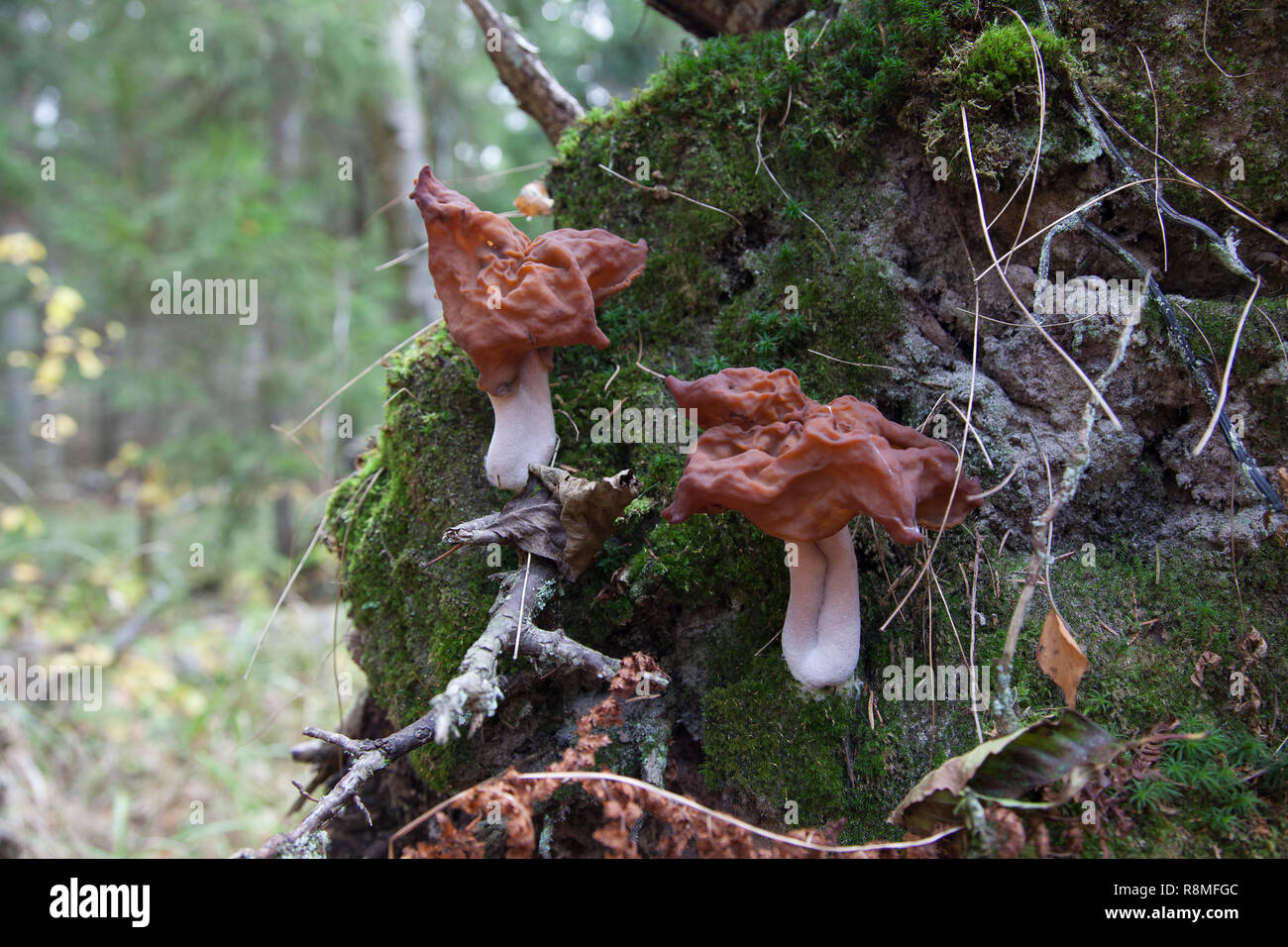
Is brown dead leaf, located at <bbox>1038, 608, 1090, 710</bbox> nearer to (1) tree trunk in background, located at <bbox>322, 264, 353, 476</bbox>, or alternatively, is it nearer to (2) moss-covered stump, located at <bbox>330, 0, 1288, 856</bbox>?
(2) moss-covered stump, located at <bbox>330, 0, 1288, 856</bbox>

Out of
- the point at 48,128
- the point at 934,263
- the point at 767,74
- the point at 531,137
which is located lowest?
the point at 934,263

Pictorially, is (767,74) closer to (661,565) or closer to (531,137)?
(661,565)

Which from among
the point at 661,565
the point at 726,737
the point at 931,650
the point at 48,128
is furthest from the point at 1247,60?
the point at 48,128

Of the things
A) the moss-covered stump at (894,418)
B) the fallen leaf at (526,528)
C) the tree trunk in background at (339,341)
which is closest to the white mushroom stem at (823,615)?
the moss-covered stump at (894,418)

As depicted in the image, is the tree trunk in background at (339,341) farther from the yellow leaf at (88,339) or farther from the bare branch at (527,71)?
the bare branch at (527,71)

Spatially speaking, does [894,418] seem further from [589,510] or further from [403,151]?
[403,151]

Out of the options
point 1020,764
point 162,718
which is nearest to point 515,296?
point 1020,764
